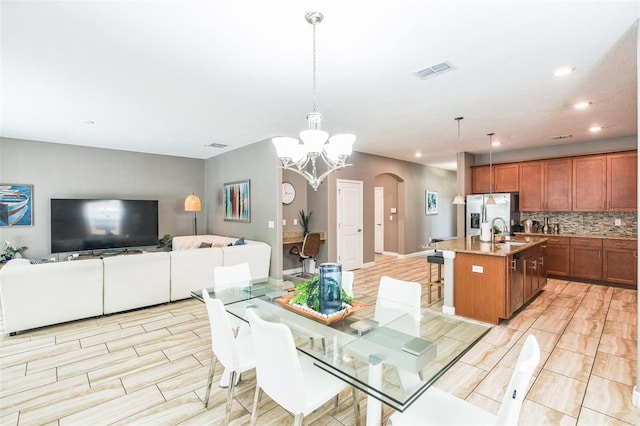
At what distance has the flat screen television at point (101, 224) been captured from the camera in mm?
5551

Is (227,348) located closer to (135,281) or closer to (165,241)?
(135,281)

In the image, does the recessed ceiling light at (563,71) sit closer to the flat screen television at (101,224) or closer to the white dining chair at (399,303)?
the white dining chair at (399,303)

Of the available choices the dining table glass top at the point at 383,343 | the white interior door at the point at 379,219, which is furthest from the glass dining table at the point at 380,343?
the white interior door at the point at 379,219

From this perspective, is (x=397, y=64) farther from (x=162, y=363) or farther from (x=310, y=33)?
(x=162, y=363)

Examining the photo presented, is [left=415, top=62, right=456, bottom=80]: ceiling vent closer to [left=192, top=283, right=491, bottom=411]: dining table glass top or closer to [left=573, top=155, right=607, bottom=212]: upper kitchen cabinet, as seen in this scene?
[left=192, top=283, right=491, bottom=411]: dining table glass top

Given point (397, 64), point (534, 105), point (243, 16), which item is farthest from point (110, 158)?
point (534, 105)

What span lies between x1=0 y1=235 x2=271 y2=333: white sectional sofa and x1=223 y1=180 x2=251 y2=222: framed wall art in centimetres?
121

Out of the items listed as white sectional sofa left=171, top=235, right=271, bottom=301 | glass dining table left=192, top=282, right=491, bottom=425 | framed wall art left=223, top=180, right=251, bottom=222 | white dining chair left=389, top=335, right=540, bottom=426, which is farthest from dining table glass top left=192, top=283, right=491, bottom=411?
framed wall art left=223, top=180, right=251, bottom=222

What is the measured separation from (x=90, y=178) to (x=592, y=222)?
943cm

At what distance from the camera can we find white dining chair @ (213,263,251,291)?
9.37 feet

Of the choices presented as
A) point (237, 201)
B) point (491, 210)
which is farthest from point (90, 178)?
point (491, 210)

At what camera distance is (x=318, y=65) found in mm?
2672

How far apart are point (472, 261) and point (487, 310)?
0.58 m

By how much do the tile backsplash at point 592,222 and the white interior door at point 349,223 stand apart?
342cm
